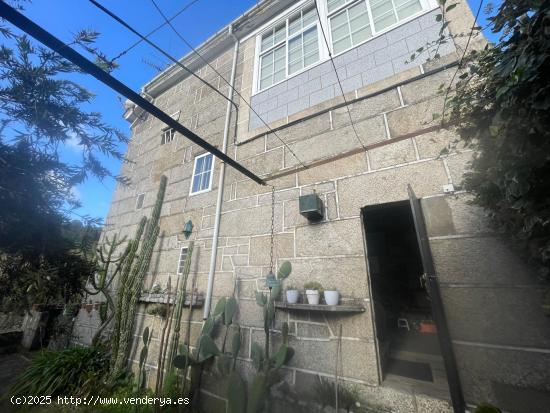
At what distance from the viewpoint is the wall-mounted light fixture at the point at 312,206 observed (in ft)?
8.92

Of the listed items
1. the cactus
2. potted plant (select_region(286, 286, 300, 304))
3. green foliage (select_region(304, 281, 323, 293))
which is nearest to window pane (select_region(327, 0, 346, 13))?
green foliage (select_region(304, 281, 323, 293))

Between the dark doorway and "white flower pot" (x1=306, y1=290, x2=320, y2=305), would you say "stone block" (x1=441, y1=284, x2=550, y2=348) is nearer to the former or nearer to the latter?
the dark doorway

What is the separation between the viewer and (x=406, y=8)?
124 inches

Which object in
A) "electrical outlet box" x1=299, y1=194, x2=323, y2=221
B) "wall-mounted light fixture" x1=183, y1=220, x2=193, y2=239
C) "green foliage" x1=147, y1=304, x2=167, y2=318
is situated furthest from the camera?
"wall-mounted light fixture" x1=183, y1=220, x2=193, y2=239

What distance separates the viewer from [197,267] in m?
3.76

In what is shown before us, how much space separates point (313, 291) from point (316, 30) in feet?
14.5

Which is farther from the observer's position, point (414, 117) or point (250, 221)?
point (250, 221)

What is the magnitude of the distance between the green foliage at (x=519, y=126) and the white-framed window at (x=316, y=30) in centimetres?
232

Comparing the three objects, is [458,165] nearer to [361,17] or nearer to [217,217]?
[361,17]

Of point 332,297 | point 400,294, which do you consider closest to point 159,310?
point 332,297

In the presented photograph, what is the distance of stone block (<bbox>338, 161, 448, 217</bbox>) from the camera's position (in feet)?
7.43

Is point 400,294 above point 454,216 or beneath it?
beneath

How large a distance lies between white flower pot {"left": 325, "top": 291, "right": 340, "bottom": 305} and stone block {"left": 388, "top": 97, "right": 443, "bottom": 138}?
1.97 m

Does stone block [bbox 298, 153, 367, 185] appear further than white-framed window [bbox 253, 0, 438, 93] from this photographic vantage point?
No
